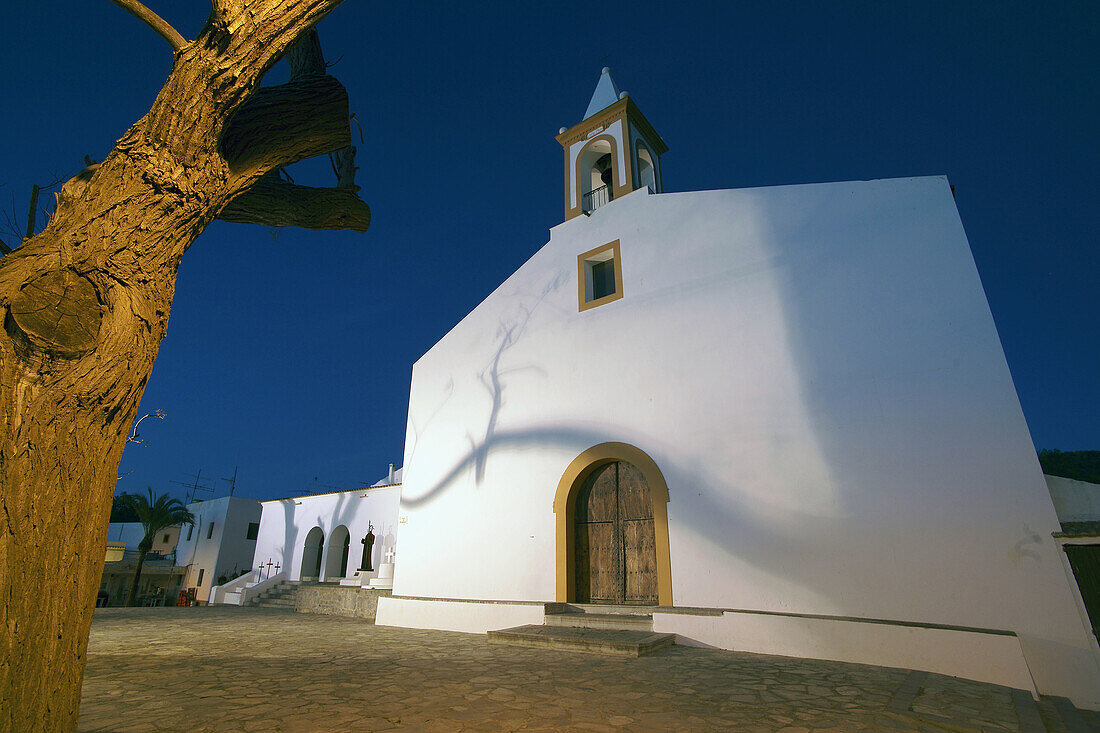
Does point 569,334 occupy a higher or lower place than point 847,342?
higher

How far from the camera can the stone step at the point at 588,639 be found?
5.74 metres

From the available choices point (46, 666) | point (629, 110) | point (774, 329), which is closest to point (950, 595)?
point (774, 329)

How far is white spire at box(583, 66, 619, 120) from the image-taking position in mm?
10984

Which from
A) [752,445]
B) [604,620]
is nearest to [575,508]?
[604,620]

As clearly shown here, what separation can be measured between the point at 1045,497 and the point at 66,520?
23.9ft

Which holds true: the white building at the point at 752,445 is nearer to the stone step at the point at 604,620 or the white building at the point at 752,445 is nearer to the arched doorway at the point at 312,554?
the stone step at the point at 604,620

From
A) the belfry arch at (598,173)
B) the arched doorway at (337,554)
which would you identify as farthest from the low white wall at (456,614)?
the arched doorway at (337,554)

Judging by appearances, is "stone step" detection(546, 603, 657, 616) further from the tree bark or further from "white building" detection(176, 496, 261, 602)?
"white building" detection(176, 496, 261, 602)

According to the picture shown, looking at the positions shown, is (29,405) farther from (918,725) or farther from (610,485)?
(610,485)

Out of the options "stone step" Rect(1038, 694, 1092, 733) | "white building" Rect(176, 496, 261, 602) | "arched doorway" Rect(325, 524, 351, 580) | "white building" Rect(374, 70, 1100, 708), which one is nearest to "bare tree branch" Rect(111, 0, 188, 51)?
"stone step" Rect(1038, 694, 1092, 733)

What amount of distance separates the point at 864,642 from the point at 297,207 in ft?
20.9

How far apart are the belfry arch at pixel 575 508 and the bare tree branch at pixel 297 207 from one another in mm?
5213

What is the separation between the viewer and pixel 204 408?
92750mm

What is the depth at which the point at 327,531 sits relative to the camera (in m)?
17.0
